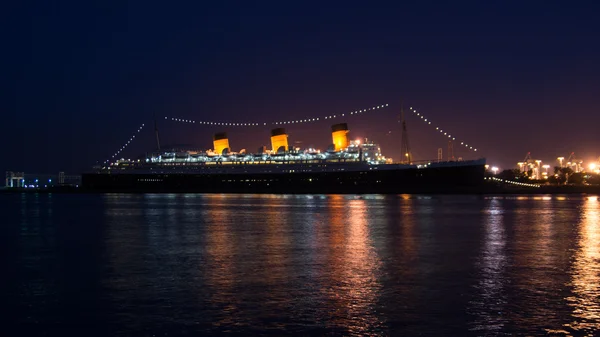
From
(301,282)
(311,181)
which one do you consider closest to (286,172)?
(311,181)

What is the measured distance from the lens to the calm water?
9094 mm

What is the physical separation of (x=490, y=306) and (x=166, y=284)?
5749mm

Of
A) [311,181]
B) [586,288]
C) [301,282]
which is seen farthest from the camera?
[311,181]

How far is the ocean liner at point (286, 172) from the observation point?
7000cm

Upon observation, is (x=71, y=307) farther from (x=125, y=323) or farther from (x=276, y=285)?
(x=276, y=285)

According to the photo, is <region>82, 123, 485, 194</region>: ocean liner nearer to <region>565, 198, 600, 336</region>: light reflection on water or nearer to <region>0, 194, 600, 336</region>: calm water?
<region>0, 194, 600, 336</region>: calm water

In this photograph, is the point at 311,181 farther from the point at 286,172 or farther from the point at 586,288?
the point at 586,288

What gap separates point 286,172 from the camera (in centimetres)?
7512

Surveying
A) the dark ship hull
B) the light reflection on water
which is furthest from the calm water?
the dark ship hull

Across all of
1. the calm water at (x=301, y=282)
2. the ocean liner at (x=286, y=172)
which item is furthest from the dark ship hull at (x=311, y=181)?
the calm water at (x=301, y=282)

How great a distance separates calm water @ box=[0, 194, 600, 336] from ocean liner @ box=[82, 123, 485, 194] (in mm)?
46736

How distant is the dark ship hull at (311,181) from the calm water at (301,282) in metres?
46.5

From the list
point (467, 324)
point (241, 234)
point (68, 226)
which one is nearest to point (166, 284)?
point (467, 324)

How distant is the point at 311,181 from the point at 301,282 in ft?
203
